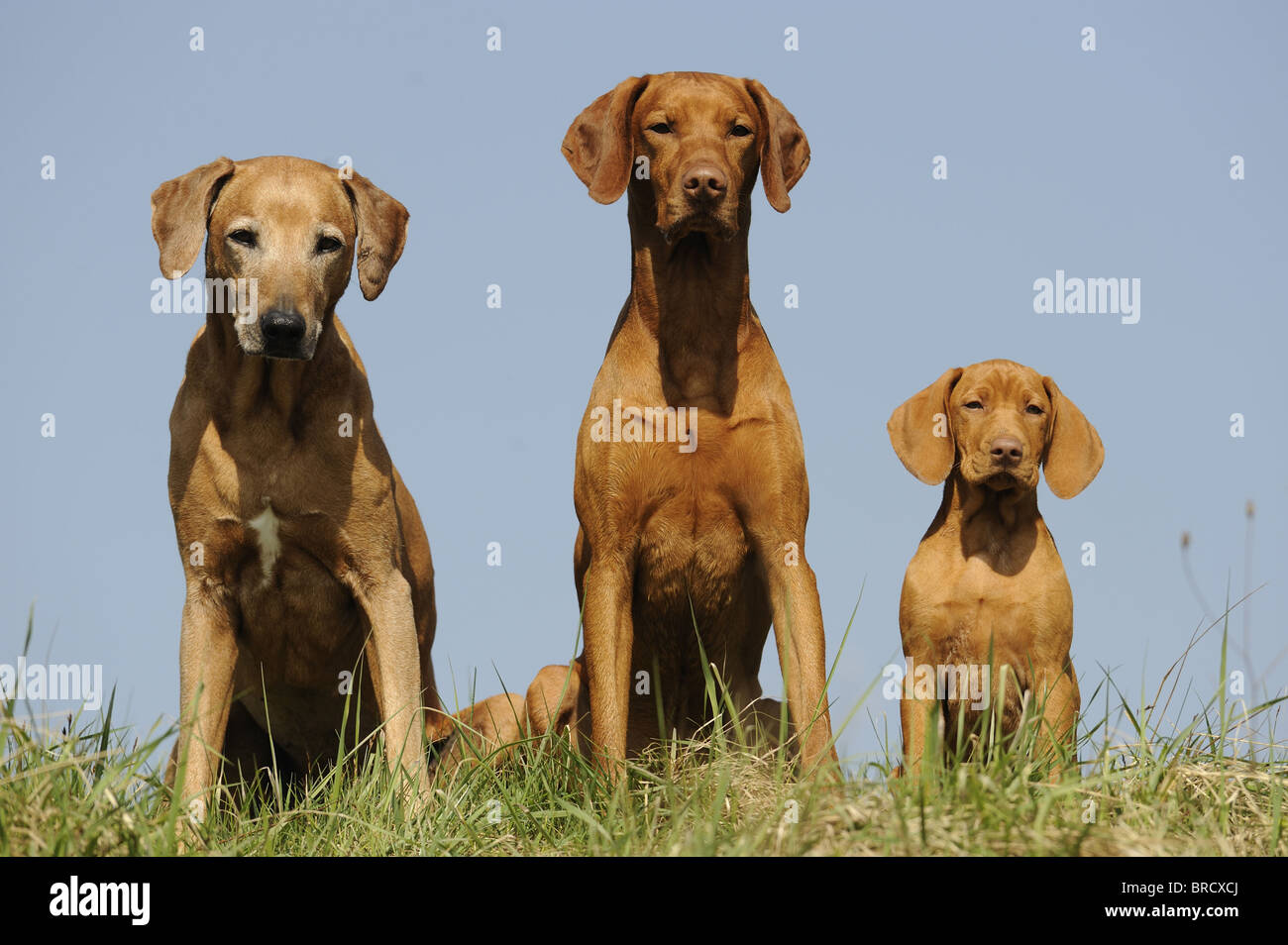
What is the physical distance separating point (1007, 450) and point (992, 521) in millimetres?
434

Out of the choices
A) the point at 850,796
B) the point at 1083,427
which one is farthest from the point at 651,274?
the point at 850,796

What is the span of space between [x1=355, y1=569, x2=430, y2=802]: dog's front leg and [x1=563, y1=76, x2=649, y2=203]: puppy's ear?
177 centimetres

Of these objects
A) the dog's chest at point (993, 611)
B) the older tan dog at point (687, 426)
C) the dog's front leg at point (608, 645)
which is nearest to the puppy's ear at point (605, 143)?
the older tan dog at point (687, 426)

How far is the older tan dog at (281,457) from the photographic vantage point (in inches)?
217

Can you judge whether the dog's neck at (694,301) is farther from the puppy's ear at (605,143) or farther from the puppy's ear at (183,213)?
the puppy's ear at (183,213)

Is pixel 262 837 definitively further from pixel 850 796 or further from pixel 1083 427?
pixel 1083 427

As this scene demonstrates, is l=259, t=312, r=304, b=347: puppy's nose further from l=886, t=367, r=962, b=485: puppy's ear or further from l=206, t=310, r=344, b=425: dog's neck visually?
l=886, t=367, r=962, b=485: puppy's ear

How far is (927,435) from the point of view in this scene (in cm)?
621

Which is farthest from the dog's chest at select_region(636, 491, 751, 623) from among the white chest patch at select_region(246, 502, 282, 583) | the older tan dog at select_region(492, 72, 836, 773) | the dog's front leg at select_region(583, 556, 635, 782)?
the white chest patch at select_region(246, 502, 282, 583)

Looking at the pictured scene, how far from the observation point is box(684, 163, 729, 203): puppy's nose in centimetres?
543

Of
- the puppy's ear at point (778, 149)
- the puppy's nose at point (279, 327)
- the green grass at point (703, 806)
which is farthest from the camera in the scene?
the puppy's ear at point (778, 149)

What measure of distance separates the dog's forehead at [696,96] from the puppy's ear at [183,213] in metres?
1.71
